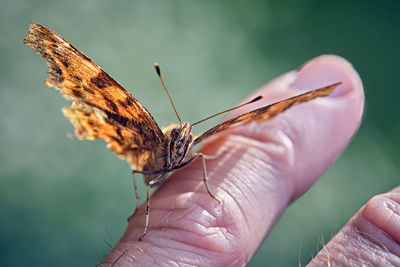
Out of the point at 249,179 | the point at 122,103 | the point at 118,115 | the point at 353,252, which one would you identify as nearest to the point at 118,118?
the point at 118,115

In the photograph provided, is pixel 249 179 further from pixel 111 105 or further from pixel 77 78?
pixel 77 78

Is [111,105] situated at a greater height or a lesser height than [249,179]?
greater

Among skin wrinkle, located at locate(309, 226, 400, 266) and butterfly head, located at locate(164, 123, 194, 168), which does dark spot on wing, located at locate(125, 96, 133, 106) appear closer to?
butterfly head, located at locate(164, 123, 194, 168)

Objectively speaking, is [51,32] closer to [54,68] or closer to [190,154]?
[54,68]

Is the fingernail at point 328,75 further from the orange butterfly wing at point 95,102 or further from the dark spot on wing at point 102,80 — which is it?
the dark spot on wing at point 102,80

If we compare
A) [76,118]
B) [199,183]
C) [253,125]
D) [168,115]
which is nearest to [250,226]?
[199,183]

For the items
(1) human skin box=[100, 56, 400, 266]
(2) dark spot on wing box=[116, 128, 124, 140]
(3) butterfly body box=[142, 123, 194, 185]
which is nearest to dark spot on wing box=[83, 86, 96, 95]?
(2) dark spot on wing box=[116, 128, 124, 140]
